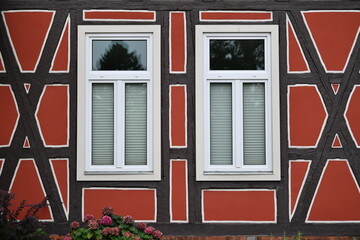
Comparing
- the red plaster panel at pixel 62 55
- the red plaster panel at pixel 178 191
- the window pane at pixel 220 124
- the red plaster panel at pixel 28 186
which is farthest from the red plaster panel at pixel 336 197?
the red plaster panel at pixel 62 55

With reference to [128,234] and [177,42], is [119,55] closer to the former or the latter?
[177,42]

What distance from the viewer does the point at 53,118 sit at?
700cm

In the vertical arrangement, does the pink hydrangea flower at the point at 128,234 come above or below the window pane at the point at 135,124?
below

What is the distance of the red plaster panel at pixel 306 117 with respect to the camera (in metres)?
6.98

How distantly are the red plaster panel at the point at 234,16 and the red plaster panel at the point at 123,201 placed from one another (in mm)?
2319

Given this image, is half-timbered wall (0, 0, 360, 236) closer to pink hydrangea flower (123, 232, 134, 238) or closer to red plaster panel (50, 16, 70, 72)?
red plaster panel (50, 16, 70, 72)

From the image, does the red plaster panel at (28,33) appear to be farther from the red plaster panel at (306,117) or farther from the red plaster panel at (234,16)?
the red plaster panel at (306,117)

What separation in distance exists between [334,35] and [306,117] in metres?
1.11

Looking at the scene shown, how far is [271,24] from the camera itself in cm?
705

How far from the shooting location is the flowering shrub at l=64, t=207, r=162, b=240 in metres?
5.77

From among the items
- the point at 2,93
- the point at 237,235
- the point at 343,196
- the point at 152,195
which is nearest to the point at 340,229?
the point at 343,196

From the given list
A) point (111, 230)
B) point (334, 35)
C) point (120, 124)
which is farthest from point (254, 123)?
point (111, 230)

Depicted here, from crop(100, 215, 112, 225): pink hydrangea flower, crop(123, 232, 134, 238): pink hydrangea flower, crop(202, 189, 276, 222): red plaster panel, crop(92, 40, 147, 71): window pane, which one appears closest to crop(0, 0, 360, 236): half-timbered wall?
crop(202, 189, 276, 222): red plaster panel

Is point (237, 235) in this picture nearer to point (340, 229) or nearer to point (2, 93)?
point (340, 229)
